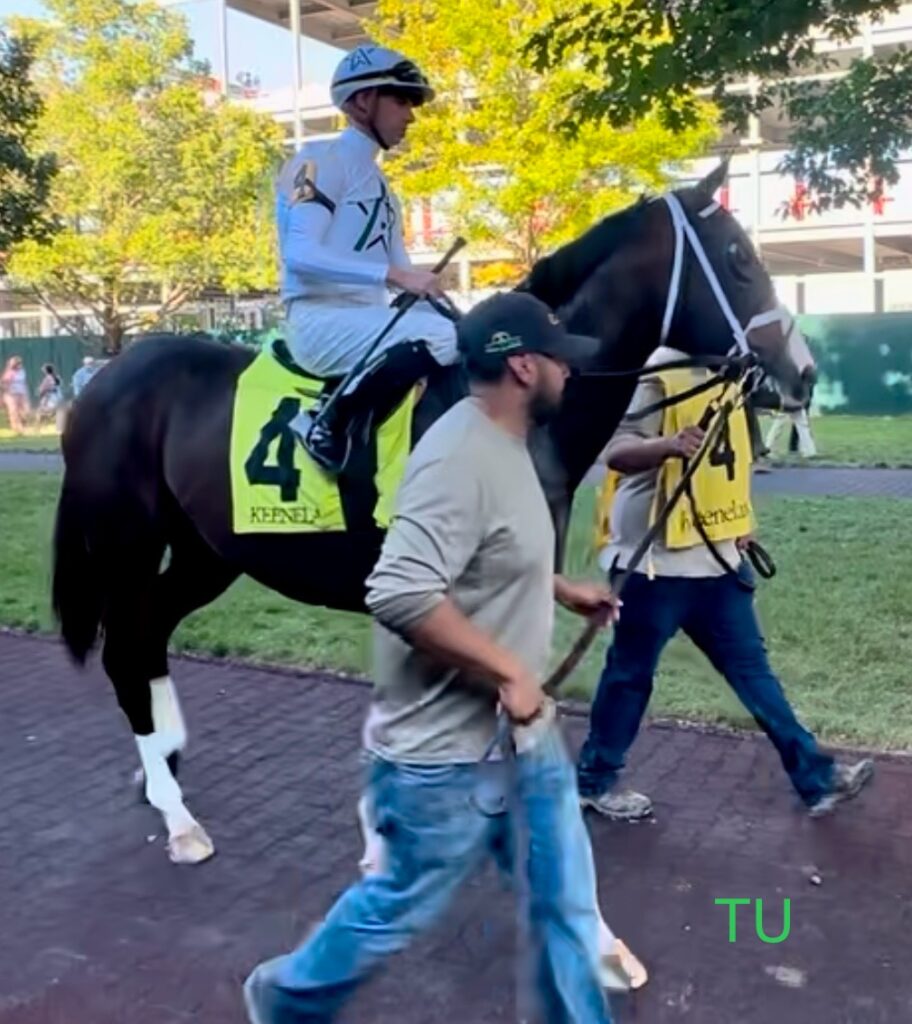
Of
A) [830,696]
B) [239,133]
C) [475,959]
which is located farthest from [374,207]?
[239,133]

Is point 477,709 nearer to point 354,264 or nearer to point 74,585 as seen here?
point 354,264

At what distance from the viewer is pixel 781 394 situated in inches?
177

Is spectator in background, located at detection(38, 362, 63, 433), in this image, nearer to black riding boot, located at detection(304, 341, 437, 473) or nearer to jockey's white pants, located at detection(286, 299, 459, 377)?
jockey's white pants, located at detection(286, 299, 459, 377)

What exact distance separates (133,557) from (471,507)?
9.68 ft

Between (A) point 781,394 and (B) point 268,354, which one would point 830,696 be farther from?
(B) point 268,354

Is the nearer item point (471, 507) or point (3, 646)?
point (471, 507)

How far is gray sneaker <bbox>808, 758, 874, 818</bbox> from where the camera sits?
16.8 ft

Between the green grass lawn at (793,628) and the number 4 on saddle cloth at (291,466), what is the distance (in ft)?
3.49

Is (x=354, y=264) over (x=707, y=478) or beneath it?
over

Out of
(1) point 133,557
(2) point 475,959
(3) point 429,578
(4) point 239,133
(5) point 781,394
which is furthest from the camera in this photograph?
(4) point 239,133

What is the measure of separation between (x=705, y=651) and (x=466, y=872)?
2.42m

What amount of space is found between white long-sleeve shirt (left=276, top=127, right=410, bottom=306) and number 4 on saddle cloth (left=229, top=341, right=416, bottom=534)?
0.36m

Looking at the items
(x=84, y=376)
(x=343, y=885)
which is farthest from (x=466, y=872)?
(x=84, y=376)

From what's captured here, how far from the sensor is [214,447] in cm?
502
